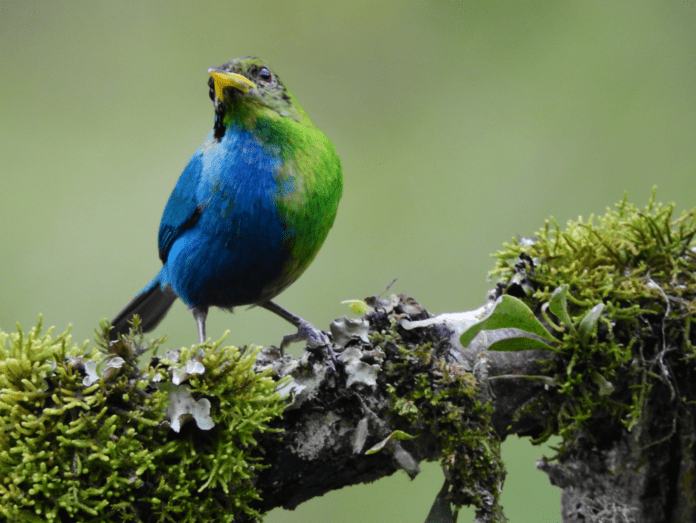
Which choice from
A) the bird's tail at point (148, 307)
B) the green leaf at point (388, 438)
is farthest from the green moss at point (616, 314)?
the bird's tail at point (148, 307)

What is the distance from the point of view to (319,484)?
59.7 inches

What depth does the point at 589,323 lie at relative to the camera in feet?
5.29

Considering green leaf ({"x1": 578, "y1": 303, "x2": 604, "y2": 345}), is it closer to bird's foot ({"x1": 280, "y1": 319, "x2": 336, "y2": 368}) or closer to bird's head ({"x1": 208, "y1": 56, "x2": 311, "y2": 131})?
bird's foot ({"x1": 280, "y1": 319, "x2": 336, "y2": 368})

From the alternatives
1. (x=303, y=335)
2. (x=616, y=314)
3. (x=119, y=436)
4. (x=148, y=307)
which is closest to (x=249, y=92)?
(x=303, y=335)

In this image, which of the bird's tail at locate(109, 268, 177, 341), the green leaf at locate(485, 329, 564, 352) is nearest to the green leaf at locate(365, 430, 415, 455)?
the green leaf at locate(485, 329, 564, 352)

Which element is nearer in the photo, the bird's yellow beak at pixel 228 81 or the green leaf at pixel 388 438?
the green leaf at pixel 388 438

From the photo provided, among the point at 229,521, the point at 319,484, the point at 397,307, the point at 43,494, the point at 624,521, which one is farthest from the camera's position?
the point at 624,521

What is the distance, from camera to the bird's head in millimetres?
2002

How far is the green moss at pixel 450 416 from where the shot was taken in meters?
1.53

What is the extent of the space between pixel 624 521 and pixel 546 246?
2.63 ft

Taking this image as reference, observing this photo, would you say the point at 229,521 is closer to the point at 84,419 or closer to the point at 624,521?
the point at 84,419

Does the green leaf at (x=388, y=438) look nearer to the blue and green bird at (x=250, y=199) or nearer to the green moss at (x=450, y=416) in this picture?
the green moss at (x=450, y=416)

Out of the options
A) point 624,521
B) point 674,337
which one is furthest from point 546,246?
point 624,521

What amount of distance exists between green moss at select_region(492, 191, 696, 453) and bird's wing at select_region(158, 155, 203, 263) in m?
1.00
